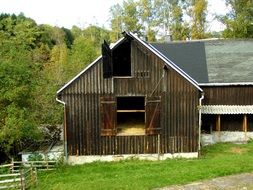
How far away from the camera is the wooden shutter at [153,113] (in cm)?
2202

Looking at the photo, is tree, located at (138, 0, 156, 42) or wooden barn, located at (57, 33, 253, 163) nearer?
A: wooden barn, located at (57, 33, 253, 163)

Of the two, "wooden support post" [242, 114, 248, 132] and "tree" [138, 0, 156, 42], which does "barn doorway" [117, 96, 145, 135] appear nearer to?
"wooden support post" [242, 114, 248, 132]

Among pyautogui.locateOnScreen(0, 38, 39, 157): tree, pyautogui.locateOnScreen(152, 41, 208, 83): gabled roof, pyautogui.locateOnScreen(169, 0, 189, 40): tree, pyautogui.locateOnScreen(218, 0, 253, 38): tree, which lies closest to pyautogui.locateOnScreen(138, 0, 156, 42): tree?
pyautogui.locateOnScreen(169, 0, 189, 40): tree

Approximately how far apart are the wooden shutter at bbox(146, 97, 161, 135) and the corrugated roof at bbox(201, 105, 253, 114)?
5.79 meters

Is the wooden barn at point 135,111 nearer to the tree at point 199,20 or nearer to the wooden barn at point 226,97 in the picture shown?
the wooden barn at point 226,97

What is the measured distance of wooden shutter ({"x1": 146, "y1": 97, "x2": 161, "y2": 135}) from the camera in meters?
22.0

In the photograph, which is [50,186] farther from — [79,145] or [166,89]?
[166,89]

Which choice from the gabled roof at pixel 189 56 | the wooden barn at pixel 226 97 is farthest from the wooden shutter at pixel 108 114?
the gabled roof at pixel 189 56

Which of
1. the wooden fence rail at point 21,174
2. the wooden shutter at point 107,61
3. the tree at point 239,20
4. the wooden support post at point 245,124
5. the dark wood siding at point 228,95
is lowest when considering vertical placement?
the wooden fence rail at point 21,174

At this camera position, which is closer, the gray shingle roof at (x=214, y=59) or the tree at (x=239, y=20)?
the gray shingle roof at (x=214, y=59)

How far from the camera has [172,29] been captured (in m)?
63.6

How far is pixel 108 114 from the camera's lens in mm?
21969

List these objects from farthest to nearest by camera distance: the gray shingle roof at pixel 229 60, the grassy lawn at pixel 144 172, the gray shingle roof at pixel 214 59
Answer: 1. the gray shingle roof at pixel 214 59
2. the gray shingle roof at pixel 229 60
3. the grassy lawn at pixel 144 172

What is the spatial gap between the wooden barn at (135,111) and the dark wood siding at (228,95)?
6.05 metres
